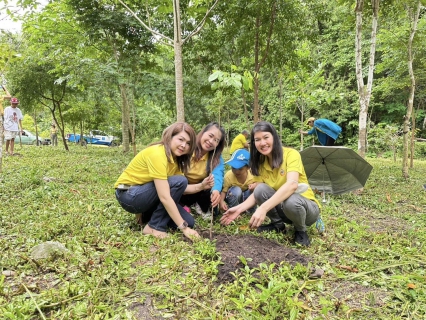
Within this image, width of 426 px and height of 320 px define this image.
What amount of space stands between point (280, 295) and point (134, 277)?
88cm

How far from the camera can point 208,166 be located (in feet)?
9.61

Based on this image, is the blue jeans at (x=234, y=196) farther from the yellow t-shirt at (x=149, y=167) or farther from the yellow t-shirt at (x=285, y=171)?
the yellow t-shirt at (x=149, y=167)

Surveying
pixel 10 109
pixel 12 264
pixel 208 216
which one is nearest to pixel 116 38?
pixel 10 109

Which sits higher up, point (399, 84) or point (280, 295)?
point (399, 84)

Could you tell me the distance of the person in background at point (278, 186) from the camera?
2.35 meters

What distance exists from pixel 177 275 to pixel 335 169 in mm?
3277

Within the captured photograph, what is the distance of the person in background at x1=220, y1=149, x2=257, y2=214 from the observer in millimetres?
3148

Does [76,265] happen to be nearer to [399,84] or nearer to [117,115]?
[399,84]

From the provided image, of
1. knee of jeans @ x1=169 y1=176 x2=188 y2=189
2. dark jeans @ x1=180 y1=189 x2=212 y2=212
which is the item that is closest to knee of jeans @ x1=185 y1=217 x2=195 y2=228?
knee of jeans @ x1=169 y1=176 x2=188 y2=189

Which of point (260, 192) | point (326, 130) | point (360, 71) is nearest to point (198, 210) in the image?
point (260, 192)

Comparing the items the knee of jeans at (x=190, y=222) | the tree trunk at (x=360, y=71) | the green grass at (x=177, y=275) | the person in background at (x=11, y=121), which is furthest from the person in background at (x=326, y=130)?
the person in background at (x=11, y=121)

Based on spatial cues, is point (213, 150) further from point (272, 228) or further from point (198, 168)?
point (272, 228)

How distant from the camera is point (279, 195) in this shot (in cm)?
232

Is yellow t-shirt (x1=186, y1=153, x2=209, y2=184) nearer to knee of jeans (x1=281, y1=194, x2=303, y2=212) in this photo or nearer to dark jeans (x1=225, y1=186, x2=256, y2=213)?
dark jeans (x1=225, y1=186, x2=256, y2=213)
